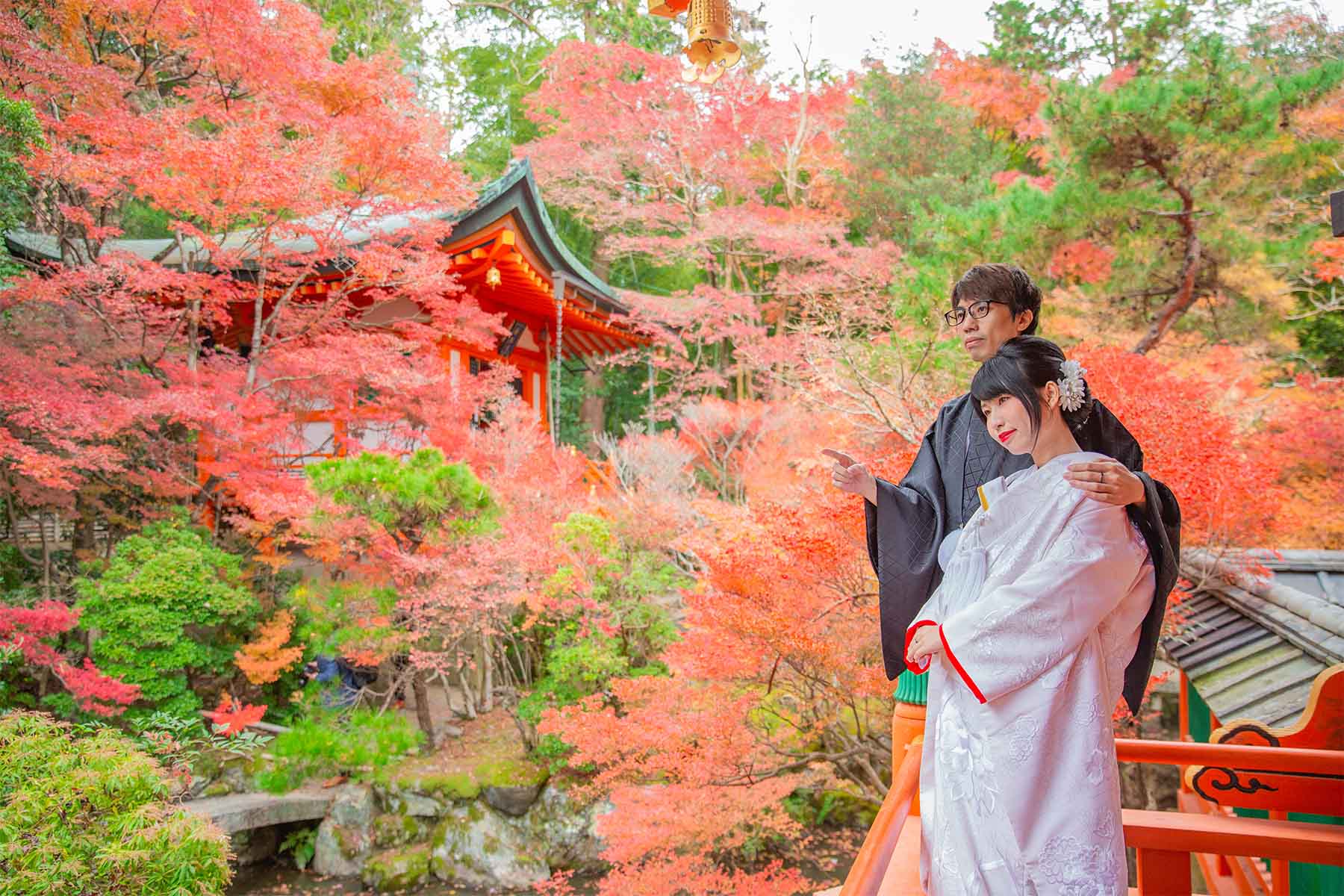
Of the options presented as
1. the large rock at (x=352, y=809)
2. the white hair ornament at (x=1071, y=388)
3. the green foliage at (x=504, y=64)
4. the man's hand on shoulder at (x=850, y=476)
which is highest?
the green foliage at (x=504, y=64)

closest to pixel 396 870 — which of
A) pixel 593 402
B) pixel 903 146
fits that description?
pixel 593 402

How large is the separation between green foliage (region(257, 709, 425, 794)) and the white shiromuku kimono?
21.7 feet

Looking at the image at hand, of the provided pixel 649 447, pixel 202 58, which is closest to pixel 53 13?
pixel 202 58

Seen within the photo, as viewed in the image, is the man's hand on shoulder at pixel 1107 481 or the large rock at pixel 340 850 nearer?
the man's hand on shoulder at pixel 1107 481

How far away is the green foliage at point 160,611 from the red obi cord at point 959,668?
6795mm

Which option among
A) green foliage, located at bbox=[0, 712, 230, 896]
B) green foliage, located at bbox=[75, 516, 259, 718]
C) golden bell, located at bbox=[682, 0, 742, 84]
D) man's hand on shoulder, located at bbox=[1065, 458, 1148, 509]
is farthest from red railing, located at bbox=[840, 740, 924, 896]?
green foliage, located at bbox=[75, 516, 259, 718]

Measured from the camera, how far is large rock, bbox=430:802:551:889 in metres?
6.84

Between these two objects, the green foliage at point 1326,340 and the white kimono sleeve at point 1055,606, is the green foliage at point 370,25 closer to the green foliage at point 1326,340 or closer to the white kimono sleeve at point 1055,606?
the green foliage at point 1326,340

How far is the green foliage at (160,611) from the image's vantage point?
21.5 ft

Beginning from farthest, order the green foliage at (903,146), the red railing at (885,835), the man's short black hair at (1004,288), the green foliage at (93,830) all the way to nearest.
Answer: the green foliage at (903,146) → the green foliage at (93,830) → the man's short black hair at (1004,288) → the red railing at (885,835)

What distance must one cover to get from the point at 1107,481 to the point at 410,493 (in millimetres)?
6110

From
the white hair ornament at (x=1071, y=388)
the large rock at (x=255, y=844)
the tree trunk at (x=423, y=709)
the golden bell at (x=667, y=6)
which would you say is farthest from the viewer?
the tree trunk at (x=423, y=709)

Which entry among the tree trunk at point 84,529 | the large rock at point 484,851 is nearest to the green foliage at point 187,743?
the large rock at point 484,851

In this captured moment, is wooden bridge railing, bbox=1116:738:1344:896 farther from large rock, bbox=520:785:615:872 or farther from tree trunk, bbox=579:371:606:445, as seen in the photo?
tree trunk, bbox=579:371:606:445
